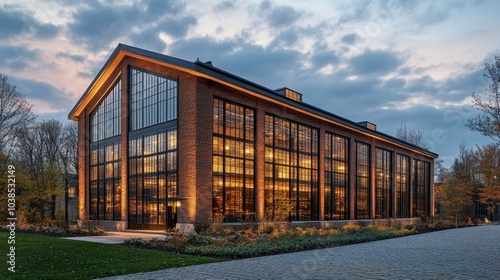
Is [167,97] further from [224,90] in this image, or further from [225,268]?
[225,268]

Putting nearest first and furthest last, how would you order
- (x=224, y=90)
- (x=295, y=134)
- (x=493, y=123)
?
(x=493, y=123) → (x=224, y=90) → (x=295, y=134)

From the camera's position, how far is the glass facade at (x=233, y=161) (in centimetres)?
2967

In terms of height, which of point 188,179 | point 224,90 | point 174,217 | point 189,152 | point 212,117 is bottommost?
point 174,217

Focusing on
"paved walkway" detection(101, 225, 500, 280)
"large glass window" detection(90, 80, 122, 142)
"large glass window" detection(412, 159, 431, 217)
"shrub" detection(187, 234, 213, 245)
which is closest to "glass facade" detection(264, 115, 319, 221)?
"shrub" detection(187, 234, 213, 245)

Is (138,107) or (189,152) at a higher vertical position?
(138,107)

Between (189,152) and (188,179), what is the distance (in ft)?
6.06

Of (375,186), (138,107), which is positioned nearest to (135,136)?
(138,107)

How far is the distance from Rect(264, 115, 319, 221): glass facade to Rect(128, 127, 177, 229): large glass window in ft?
26.5

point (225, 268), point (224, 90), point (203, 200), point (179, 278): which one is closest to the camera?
point (179, 278)

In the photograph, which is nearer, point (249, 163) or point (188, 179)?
point (188, 179)

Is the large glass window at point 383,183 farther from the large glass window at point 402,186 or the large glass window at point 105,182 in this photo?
the large glass window at point 105,182

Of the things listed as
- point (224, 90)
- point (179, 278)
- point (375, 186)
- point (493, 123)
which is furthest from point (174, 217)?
point (375, 186)

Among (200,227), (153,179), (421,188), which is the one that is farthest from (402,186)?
(200,227)

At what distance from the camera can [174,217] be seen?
29.0 metres
